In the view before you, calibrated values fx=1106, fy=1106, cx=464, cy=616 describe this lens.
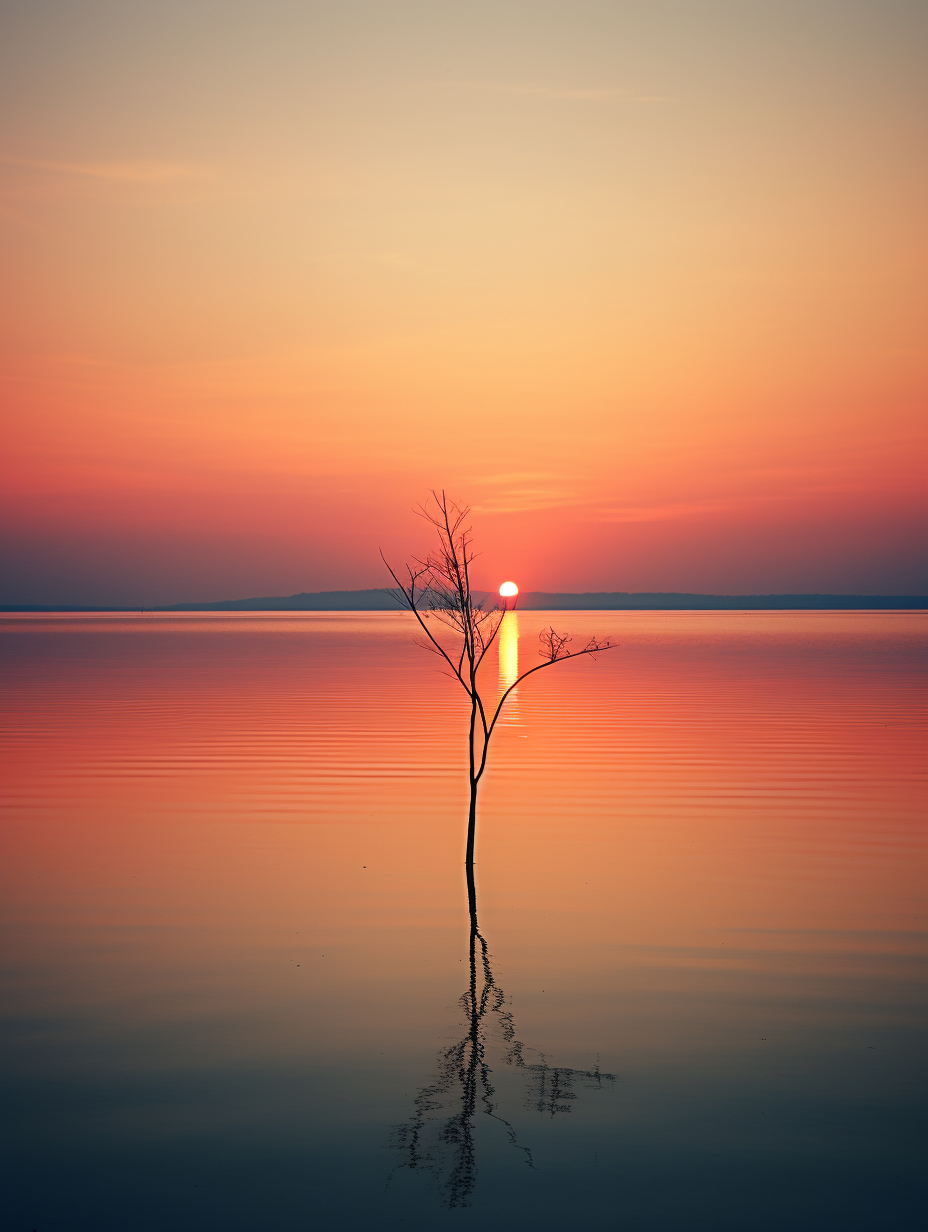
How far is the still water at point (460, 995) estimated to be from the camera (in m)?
8.20

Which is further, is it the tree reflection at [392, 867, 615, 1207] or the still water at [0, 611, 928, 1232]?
the tree reflection at [392, 867, 615, 1207]

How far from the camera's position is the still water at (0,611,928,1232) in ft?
26.9

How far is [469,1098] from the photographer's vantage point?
9414 mm

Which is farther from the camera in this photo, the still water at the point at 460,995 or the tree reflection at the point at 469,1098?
Result: the tree reflection at the point at 469,1098

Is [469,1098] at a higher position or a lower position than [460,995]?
lower

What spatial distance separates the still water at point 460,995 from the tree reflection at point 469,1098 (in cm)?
4

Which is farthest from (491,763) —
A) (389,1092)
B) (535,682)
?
(535,682)

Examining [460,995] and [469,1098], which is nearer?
[469,1098]

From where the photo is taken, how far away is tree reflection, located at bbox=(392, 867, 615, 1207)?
8.35 metres

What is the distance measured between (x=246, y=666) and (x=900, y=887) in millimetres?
57161

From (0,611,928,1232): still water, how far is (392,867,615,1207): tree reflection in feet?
0.12

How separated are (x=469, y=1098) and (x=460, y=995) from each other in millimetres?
2713

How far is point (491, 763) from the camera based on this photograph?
30500 millimetres

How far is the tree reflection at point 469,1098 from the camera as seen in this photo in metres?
8.35
